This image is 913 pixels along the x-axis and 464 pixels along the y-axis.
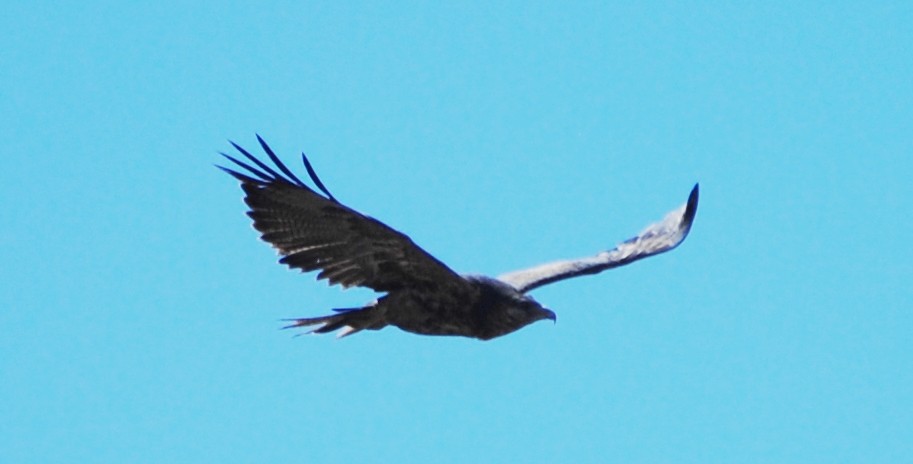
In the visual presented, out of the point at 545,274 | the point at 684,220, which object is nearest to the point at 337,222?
the point at 545,274

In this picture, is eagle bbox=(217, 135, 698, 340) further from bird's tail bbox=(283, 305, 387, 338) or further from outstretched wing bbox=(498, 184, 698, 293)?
outstretched wing bbox=(498, 184, 698, 293)

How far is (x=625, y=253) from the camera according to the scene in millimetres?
12078

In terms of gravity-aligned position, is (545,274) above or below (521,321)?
above

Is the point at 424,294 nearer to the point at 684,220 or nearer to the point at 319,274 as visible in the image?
the point at 319,274

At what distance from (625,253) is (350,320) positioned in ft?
8.15

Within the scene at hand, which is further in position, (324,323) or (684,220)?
(684,220)

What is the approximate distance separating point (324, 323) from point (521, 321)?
1132 millimetres

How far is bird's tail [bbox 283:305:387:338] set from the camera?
10289 millimetres

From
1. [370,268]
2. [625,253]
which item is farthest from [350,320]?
[625,253]

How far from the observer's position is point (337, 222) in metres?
9.91

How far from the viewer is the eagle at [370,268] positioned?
9.85m

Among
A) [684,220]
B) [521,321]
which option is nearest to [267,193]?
[521,321]

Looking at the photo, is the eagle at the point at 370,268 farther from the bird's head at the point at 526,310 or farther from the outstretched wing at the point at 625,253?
the outstretched wing at the point at 625,253

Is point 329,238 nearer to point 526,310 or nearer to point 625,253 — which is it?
point 526,310
